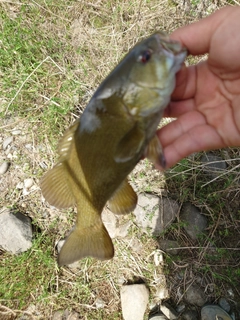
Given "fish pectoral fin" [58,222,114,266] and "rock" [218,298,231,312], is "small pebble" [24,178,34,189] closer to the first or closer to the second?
"fish pectoral fin" [58,222,114,266]

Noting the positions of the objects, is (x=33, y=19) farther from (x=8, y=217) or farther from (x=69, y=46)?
(x=8, y=217)

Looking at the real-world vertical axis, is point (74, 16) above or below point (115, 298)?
above

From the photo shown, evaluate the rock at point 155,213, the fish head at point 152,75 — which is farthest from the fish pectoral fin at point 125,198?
the rock at point 155,213

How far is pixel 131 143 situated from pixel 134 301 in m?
1.89

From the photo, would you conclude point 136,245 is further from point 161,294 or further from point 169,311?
point 169,311

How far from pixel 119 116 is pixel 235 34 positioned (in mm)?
837

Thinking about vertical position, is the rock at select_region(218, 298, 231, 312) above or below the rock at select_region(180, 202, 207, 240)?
below

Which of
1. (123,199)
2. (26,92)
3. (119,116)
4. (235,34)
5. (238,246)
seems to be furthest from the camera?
(26,92)

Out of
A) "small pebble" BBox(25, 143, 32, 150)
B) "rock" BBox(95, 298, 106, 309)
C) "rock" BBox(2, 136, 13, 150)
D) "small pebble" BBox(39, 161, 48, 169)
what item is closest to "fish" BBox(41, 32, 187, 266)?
"rock" BBox(95, 298, 106, 309)

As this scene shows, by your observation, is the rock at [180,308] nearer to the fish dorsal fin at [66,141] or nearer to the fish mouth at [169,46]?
the fish dorsal fin at [66,141]

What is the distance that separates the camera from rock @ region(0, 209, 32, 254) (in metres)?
3.46

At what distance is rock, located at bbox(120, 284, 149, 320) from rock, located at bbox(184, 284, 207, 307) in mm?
364

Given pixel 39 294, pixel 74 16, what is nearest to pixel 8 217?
pixel 39 294

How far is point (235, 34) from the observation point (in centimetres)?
210
